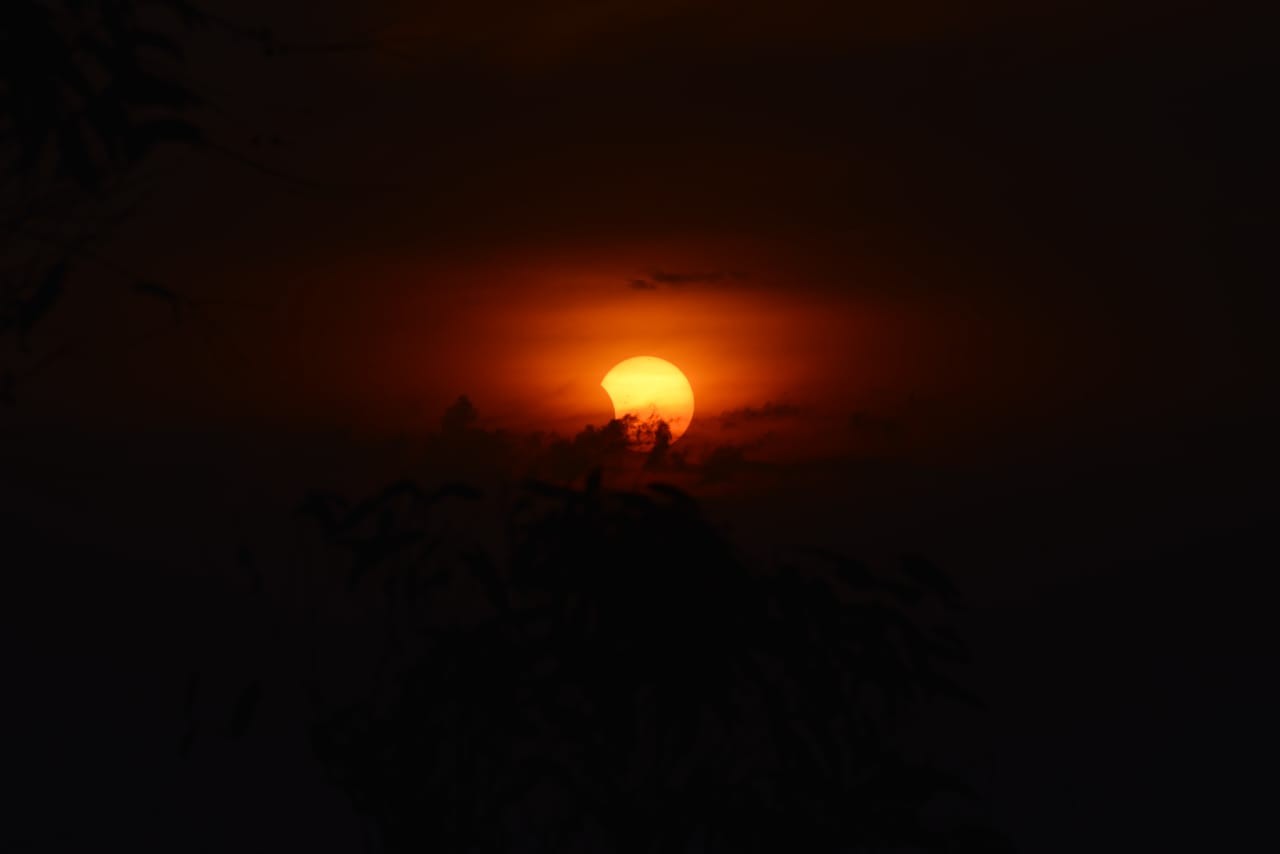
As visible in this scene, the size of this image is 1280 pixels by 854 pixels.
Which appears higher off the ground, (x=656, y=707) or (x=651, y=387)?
(x=651, y=387)

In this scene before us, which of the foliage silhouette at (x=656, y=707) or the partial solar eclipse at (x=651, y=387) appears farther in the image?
the partial solar eclipse at (x=651, y=387)

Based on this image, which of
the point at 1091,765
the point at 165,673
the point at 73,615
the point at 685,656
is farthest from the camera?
the point at 1091,765

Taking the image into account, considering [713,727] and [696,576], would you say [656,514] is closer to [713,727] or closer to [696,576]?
[696,576]

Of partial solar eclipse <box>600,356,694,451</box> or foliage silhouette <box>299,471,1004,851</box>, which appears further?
partial solar eclipse <box>600,356,694,451</box>

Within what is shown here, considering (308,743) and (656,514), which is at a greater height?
(656,514)

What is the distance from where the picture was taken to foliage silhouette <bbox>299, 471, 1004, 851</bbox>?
2.59 m

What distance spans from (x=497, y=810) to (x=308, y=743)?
468 mm

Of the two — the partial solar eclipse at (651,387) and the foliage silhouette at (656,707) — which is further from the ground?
the partial solar eclipse at (651,387)

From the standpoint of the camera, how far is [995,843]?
2590 mm

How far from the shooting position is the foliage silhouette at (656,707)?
8.50 feet

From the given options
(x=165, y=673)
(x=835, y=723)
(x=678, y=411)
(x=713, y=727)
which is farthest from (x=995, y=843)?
(x=678, y=411)

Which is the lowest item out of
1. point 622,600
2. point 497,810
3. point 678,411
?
point 497,810

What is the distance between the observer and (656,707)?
264 cm

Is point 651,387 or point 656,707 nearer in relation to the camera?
point 656,707
